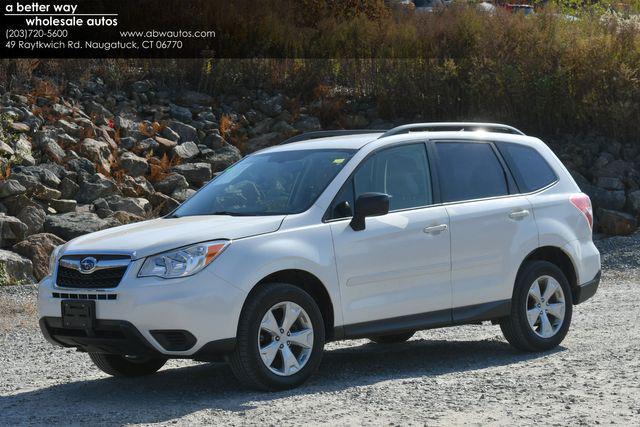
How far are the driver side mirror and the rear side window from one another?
1860 millimetres

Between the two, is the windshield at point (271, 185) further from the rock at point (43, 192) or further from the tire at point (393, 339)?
the rock at point (43, 192)

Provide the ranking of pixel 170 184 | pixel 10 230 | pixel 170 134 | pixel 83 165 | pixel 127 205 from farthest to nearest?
pixel 170 134 → pixel 170 184 → pixel 83 165 → pixel 127 205 → pixel 10 230

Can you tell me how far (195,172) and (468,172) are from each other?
405 inches

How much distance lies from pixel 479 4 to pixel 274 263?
18.9 m

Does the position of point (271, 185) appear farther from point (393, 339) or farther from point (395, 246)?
point (393, 339)

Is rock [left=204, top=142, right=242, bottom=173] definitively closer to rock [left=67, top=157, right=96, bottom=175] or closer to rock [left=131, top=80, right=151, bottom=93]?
rock [left=67, top=157, right=96, bottom=175]

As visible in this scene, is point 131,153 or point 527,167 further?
point 131,153

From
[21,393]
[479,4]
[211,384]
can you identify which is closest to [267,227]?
[211,384]

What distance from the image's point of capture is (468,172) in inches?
371

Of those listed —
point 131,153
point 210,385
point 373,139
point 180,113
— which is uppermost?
point 180,113

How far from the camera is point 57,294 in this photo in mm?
7973

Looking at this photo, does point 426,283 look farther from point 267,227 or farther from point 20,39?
point 20,39

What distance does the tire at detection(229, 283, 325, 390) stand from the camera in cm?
771

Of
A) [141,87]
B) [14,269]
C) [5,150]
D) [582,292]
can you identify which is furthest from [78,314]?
[141,87]
